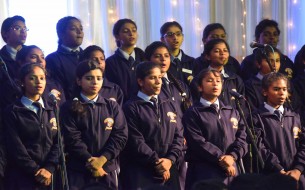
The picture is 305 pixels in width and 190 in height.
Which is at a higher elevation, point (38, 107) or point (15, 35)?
point (15, 35)

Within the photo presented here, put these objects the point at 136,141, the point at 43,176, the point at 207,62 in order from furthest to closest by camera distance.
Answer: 1. the point at 207,62
2. the point at 136,141
3. the point at 43,176

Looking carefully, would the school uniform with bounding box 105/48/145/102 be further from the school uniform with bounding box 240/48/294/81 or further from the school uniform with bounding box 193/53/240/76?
the school uniform with bounding box 240/48/294/81

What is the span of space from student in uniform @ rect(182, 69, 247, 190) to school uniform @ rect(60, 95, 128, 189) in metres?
0.46

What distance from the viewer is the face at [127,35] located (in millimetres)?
4684

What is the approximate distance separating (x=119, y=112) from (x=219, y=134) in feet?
2.15

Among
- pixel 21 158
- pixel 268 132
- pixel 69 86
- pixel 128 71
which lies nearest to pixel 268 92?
pixel 268 132

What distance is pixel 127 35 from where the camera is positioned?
4.70 meters

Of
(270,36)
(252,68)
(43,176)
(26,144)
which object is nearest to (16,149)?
(26,144)

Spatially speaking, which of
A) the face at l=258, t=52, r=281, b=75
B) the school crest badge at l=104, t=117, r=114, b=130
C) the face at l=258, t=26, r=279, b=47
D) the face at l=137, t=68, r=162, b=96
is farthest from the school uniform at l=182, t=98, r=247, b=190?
the face at l=258, t=26, r=279, b=47

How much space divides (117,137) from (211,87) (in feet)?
2.39

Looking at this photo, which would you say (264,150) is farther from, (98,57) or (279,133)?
(98,57)

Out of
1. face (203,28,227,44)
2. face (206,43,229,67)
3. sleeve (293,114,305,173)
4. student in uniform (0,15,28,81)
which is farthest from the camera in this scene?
face (203,28,227,44)

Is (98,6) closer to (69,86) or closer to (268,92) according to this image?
(69,86)

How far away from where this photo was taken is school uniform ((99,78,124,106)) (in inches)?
166
